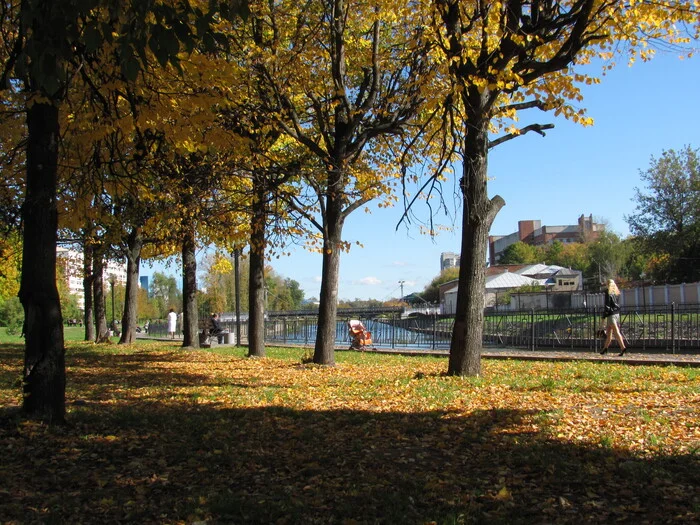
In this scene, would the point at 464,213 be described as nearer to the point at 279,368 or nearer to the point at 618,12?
the point at 618,12

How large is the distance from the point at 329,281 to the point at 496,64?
18.5ft

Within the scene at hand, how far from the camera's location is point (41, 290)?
231 inches

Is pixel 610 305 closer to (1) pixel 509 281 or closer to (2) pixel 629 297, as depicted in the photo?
(2) pixel 629 297

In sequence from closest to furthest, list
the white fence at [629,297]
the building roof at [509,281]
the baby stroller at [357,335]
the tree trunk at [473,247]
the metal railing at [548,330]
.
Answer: the tree trunk at [473,247] < the metal railing at [548,330] < the baby stroller at [357,335] < the white fence at [629,297] < the building roof at [509,281]

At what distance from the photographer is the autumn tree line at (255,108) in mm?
5863

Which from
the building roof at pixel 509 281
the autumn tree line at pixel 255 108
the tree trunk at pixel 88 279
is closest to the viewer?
the autumn tree line at pixel 255 108

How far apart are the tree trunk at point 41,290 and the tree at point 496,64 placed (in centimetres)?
487

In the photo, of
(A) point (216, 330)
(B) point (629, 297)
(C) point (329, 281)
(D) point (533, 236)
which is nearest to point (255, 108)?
(C) point (329, 281)

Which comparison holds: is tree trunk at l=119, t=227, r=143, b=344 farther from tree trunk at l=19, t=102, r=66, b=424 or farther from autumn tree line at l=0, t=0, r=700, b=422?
tree trunk at l=19, t=102, r=66, b=424

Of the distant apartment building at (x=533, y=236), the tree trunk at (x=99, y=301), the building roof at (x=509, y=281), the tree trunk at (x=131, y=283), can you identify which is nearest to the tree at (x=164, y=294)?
the building roof at (x=509, y=281)

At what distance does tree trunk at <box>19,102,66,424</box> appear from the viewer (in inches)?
231

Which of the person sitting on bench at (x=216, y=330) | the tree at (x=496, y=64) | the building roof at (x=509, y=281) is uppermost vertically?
the tree at (x=496, y=64)

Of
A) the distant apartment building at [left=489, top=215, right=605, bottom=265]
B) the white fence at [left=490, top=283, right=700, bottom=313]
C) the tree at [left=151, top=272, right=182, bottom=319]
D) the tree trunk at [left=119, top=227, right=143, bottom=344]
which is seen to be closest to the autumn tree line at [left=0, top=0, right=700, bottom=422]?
the tree trunk at [left=119, top=227, right=143, bottom=344]

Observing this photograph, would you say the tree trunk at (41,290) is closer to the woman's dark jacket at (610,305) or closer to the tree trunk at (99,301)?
the woman's dark jacket at (610,305)
